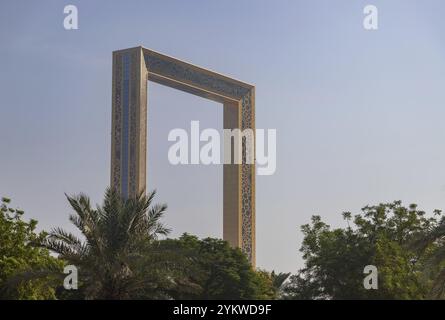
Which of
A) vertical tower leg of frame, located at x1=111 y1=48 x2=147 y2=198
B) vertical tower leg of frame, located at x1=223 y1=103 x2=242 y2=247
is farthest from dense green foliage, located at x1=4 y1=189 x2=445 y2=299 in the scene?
vertical tower leg of frame, located at x1=223 y1=103 x2=242 y2=247

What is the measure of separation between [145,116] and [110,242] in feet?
45.2

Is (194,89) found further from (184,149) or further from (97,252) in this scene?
(97,252)

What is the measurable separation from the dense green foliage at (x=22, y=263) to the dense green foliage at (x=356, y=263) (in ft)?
29.2

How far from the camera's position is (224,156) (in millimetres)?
38781

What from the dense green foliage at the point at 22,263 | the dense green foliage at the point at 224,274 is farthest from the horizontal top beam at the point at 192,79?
the dense green foliage at the point at 22,263

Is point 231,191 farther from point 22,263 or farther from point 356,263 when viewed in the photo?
point 22,263

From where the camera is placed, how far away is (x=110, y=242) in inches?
786

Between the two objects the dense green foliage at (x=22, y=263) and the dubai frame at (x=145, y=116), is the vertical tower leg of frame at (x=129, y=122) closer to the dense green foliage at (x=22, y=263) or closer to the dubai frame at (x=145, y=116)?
the dubai frame at (x=145, y=116)

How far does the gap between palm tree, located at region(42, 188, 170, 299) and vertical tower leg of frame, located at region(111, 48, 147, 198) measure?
12183 millimetres

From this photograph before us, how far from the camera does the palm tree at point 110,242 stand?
1950 cm

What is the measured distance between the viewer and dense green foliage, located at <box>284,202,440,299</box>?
26.4 meters

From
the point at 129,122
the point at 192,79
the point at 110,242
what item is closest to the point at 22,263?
the point at 110,242

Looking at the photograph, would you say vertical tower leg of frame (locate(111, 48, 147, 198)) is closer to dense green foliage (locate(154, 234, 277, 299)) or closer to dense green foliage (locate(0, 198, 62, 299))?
dense green foliage (locate(154, 234, 277, 299))

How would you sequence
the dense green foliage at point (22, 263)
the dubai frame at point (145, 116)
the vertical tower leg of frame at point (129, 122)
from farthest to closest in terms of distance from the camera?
the dubai frame at point (145, 116) → the vertical tower leg of frame at point (129, 122) → the dense green foliage at point (22, 263)
